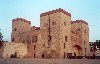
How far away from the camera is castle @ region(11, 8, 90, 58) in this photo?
4919 centimetres

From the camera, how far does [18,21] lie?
60781 millimetres

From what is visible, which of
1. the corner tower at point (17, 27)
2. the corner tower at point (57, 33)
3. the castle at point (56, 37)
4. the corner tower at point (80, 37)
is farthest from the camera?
the corner tower at point (17, 27)

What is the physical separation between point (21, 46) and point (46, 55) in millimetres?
7186

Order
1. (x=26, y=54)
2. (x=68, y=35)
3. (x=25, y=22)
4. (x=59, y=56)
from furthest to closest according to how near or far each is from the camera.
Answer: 1. (x=25, y=22)
2. (x=26, y=54)
3. (x=68, y=35)
4. (x=59, y=56)

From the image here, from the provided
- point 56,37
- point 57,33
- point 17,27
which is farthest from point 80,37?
point 17,27

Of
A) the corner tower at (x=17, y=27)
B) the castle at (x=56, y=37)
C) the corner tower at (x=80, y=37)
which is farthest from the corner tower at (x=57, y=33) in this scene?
the corner tower at (x=17, y=27)

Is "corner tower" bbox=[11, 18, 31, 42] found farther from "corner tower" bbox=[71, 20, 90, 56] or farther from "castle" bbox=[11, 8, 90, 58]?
"corner tower" bbox=[71, 20, 90, 56]

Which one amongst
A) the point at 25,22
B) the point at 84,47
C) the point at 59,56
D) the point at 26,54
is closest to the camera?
the point at 59,56

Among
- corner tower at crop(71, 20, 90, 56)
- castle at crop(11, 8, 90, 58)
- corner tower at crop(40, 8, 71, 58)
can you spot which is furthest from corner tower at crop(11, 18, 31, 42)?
corner tower at crop(71, 20, 90, 56)

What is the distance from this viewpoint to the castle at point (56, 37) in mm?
49188

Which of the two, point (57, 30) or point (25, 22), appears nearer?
point (57, 30)

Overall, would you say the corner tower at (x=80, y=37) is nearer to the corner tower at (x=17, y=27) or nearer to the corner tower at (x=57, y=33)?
the corner tower at (x=57, y=33)

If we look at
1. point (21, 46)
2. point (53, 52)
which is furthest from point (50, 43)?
point (21, 46)

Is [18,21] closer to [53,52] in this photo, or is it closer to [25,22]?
[25,22]
